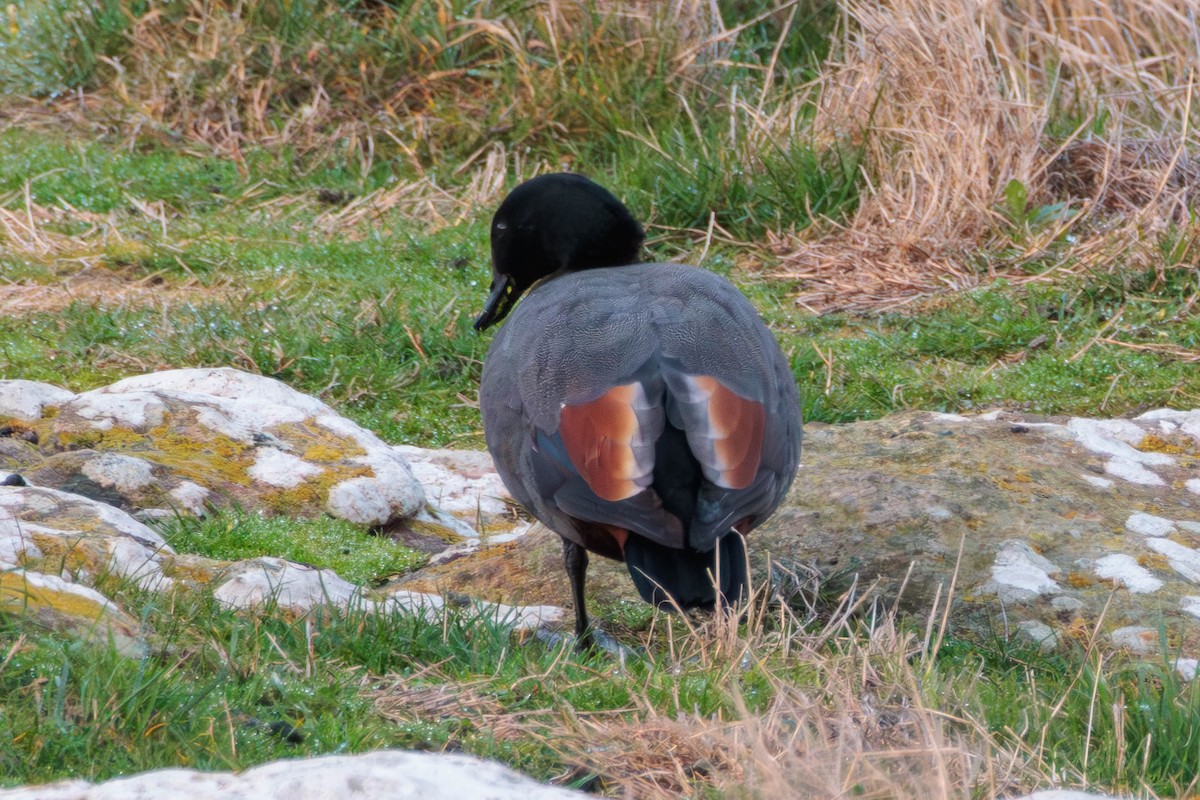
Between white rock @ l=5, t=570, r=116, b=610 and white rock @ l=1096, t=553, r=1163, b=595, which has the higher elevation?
white rock @ l=5, t=570, r=116, b=610

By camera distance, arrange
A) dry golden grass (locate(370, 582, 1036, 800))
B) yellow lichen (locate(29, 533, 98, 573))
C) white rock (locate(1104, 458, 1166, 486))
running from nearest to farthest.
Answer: dry golden grass (locate(370, 582, 1036, 800)) → yellow lichen (locate(29, 533, 98, 573)) → white rock (locate(1104, 458, 1166, 486))

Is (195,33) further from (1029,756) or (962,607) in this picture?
(1029,756)

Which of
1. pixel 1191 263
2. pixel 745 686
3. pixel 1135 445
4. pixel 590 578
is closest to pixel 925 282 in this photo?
pixel 1191 263

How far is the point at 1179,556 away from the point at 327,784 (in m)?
2.83

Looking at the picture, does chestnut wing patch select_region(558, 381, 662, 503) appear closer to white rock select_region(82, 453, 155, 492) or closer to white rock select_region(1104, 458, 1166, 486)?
white rock select_region(82, 453, 155, 492)

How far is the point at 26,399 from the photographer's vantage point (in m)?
4.90

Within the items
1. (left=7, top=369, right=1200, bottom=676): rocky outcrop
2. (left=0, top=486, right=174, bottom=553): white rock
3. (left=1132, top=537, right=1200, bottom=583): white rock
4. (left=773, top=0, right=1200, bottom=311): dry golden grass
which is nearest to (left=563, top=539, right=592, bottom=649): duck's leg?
(left=7, top=369, right=1200, bottom=676): rocky outcrop

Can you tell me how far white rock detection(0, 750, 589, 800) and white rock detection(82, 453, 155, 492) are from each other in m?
2.40

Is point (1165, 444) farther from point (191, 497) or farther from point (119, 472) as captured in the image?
point (119, 472)

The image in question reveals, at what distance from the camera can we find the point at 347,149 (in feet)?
28.6

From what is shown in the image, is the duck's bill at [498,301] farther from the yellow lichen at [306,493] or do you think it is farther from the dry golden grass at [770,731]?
the dry golden grass at [770,731]

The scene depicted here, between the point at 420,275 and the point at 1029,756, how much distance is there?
5.17 metres

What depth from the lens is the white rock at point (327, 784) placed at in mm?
1976

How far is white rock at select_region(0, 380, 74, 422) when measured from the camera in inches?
191
